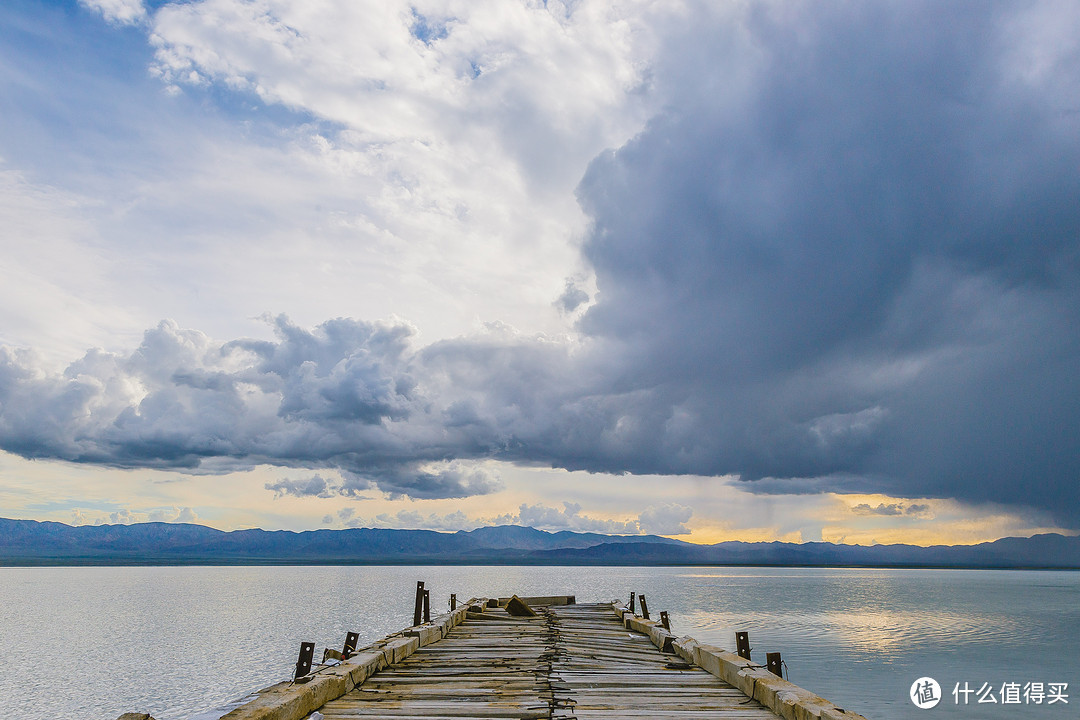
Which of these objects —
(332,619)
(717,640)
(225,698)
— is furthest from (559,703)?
(332,619)

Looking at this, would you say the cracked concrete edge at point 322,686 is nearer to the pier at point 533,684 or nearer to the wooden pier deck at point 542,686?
the pier at point 533,684

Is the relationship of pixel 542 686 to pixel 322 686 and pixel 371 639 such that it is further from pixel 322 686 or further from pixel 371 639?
pixel 371 639

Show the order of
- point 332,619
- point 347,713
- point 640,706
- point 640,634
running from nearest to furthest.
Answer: point 347,713 → point 640,706 → point 640,634 → point 332,619

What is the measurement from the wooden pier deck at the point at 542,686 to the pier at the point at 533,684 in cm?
2

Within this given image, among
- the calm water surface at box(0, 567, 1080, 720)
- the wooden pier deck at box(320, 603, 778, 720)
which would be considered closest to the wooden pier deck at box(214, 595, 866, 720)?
the wooden pier deck at box(320, 603, 778, 720)

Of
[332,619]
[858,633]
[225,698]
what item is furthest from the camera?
[332,619]

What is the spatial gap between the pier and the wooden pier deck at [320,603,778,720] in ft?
0.05

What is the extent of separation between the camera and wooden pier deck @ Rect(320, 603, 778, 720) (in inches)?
362

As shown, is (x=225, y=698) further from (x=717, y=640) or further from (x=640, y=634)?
(x=717, y=640)

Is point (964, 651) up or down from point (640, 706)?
down

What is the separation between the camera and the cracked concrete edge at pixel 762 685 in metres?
7.96

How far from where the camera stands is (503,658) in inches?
567

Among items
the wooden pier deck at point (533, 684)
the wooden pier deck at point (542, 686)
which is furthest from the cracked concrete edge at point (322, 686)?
the wooden pier deck at point (542, 686)

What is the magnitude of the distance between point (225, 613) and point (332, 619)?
1935 cm
